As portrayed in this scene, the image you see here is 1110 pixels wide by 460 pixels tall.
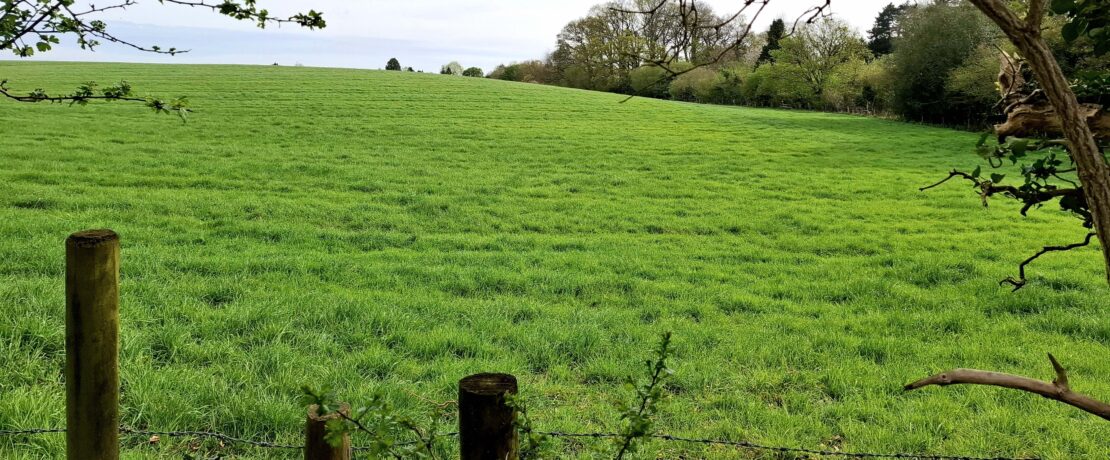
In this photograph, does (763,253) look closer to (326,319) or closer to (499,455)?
(326,319)

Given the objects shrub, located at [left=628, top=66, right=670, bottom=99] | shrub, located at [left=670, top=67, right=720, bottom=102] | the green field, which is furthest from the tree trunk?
shrub, located at [left=670, top=67, right=720, bottom=102]

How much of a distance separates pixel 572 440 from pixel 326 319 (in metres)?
2.84

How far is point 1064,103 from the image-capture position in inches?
44.8

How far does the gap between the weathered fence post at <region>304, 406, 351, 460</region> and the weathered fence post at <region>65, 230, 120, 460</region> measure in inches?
28.3

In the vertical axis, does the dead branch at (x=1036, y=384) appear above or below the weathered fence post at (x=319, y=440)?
above

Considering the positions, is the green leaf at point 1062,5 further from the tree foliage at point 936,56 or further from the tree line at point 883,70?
the tree foliage at point 936,56

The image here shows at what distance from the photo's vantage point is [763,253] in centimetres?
1002

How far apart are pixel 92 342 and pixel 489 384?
1.34 metres

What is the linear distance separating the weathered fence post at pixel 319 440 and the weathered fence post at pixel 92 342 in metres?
0.72

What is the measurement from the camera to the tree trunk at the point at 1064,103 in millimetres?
1121

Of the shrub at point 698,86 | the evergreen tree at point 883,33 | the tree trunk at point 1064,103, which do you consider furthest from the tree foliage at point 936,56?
the tree trunk at point 1064,103

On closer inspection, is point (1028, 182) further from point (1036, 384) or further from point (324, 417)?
point (324, 417)

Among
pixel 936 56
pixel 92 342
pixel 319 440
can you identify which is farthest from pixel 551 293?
pixel 936 56

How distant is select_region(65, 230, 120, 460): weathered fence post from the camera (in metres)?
2.06
